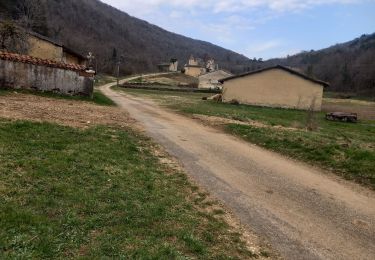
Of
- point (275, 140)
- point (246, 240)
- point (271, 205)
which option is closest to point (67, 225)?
point (246, 240)

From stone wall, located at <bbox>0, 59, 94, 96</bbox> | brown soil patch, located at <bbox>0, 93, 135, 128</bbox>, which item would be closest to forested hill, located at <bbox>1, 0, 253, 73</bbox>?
stone wall, located at <bbox>0, 59, 94, 96</bbox>

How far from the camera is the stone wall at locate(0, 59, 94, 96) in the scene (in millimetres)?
20891

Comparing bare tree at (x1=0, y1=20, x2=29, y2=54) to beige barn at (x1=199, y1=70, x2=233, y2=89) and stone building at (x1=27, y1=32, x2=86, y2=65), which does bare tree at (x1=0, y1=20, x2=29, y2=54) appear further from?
beige barn at (x1=199, y1=70, x2=233, y2=89)

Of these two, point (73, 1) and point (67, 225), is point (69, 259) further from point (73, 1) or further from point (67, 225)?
point (73, 1)

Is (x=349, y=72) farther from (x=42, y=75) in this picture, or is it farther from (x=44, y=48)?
(x=42, y=75)

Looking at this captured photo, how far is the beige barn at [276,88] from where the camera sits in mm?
43781

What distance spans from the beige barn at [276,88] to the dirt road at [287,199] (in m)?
30.9

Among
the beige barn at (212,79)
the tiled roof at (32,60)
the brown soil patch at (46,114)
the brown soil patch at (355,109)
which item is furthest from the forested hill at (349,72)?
the brown soil patch at (46,114)

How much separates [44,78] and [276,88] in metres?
27.3

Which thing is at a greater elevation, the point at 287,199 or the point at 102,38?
the point at 102,38

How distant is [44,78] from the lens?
2219cm

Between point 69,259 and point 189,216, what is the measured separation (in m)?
2.35

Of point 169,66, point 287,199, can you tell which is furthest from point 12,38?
point 169,66

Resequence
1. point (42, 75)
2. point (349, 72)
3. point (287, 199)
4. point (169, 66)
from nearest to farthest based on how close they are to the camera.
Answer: point (287, 199)
point (42, 75)
point (349, 72)
point (169, 66)
